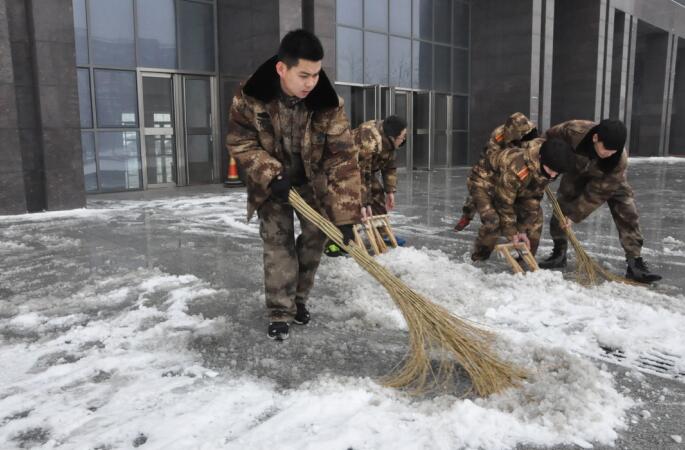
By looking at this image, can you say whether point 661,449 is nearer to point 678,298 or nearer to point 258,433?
point 258,433

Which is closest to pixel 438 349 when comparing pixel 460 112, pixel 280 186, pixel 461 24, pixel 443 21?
pixel 280 186

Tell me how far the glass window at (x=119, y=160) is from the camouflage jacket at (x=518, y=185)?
357 inches

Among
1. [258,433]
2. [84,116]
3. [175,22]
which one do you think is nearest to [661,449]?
[258,433]

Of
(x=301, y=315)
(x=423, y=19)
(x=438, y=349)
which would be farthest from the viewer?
(x=423, y=19)

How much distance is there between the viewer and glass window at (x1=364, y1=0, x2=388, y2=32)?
51.1 ft

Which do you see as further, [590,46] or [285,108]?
[590,46]

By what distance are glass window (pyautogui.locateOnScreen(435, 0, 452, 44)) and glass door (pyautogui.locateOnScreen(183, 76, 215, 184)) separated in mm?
8360

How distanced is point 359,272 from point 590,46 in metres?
19.3

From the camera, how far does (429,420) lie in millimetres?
2350

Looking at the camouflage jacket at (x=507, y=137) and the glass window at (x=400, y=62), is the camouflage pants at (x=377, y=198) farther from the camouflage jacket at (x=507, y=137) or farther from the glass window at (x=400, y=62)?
the glass window at (x=400, y=62)

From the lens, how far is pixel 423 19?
1722 cm

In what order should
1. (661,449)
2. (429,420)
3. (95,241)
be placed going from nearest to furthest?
(661,449) → (429,420) → (95,241)

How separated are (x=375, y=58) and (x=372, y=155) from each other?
10.8 metres

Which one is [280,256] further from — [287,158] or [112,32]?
[112,32]
